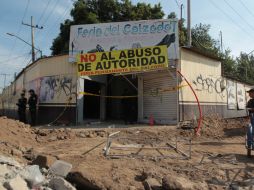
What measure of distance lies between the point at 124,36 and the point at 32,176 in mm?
10951

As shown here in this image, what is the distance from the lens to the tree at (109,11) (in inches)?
1202

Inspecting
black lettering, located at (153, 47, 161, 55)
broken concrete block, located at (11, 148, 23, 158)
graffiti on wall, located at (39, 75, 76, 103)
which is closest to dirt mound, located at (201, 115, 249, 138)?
black lettering, located at (153, 47, 161, 55)

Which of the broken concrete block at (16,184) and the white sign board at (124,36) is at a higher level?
the white sign board at (124,36)

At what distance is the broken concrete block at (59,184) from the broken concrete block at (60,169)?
1.58 ft

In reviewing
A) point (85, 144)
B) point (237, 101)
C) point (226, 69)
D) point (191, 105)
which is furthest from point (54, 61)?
point (226, 69)

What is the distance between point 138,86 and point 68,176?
1096 centimetres

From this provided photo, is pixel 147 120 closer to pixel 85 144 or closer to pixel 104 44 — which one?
pixel 104 44

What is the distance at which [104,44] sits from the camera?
16500 mm

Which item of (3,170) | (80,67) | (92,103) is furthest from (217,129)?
(3,170)

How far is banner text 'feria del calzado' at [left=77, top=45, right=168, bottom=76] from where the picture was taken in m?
14.6

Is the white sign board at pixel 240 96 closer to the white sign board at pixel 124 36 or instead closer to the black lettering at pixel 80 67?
the white sign board at pixel 124 36


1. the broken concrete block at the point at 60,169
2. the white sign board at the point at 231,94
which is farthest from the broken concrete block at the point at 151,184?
the white sign board at the point at 231,94

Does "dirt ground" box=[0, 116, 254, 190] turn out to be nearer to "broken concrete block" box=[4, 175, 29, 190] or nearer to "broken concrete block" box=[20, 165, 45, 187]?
"broken concrete block" box=[20, 165, 45, 187]

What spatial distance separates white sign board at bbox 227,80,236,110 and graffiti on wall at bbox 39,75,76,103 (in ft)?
30.5
